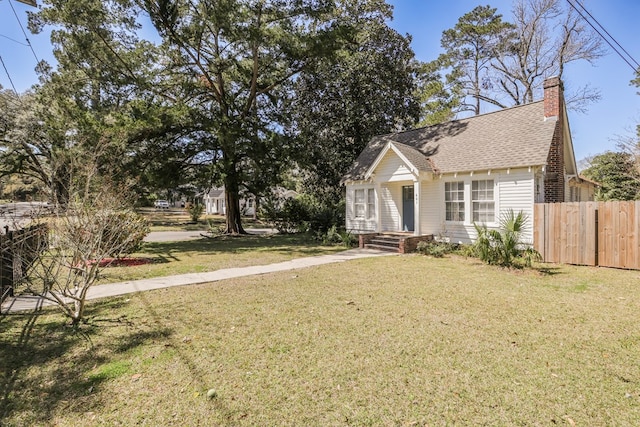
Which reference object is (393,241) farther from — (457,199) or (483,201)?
(483,201)

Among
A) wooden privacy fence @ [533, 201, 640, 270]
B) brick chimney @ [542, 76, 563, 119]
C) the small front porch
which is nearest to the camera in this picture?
wooden privacy fence @ [533, 201, 640, 270]

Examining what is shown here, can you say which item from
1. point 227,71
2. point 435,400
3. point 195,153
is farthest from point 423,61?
point 435,400

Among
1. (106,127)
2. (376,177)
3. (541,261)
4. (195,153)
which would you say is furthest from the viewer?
(195,153)

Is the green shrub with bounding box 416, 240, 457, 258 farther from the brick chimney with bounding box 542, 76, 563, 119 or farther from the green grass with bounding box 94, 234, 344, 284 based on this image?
the brick chimney with bounding box 542, 76, 563, 119

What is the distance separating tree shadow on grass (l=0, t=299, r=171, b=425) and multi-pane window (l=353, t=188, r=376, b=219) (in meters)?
12.3

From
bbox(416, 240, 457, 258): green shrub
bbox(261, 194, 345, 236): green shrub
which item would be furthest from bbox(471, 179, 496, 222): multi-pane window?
bbox(261, 194, 345, 236): green shrub

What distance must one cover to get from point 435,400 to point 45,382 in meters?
4.31

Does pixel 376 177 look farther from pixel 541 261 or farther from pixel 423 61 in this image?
pixel 423 61

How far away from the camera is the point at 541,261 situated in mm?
10859

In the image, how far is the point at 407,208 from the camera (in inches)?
606

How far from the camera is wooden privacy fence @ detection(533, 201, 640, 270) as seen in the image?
364 inches

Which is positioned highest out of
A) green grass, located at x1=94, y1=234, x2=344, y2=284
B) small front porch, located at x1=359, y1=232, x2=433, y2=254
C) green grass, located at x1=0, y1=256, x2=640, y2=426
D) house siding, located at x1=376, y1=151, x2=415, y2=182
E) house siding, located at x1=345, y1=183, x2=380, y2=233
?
house siding, located at x1=376, y1=151, x2=415, y2=182

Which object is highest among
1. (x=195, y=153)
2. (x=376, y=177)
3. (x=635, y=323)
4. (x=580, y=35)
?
(x=580, y=35)

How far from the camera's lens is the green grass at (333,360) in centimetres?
318
